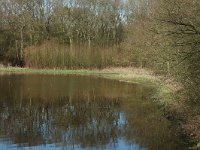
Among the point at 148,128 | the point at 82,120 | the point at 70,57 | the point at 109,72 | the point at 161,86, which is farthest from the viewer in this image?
the point at 70,57

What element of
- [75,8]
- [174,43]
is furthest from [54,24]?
[174,43]

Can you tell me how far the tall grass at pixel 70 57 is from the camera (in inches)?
2092

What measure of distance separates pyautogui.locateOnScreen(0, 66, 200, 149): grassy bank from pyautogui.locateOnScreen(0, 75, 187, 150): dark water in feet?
1.83

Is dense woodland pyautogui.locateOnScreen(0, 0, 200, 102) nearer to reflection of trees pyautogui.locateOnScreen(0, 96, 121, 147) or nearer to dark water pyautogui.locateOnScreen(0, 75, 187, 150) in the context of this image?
dark water pyautogui.locateOnScreen(0, 75, 187, 150)

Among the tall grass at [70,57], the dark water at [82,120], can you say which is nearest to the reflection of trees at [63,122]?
the dark water at [82,120]

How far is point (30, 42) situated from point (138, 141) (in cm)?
4577

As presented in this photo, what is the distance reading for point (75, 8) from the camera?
208ft

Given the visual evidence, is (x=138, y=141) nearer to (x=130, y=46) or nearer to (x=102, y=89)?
(x=102, y=89)

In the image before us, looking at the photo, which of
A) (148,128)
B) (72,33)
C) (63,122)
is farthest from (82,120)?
(72,33)

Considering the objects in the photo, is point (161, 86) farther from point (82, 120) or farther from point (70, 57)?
point (70, 57)

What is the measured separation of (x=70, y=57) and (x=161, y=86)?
27.5 metres

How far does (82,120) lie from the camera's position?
19.9 metres

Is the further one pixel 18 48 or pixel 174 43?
pixel 18 48

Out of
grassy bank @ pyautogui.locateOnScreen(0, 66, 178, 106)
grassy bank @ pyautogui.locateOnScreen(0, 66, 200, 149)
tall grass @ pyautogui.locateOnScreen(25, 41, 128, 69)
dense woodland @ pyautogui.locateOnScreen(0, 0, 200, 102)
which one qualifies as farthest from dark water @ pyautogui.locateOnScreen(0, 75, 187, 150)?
tall grass @ pyautogui.locateOnScreen(25, 41, 128, 69)
